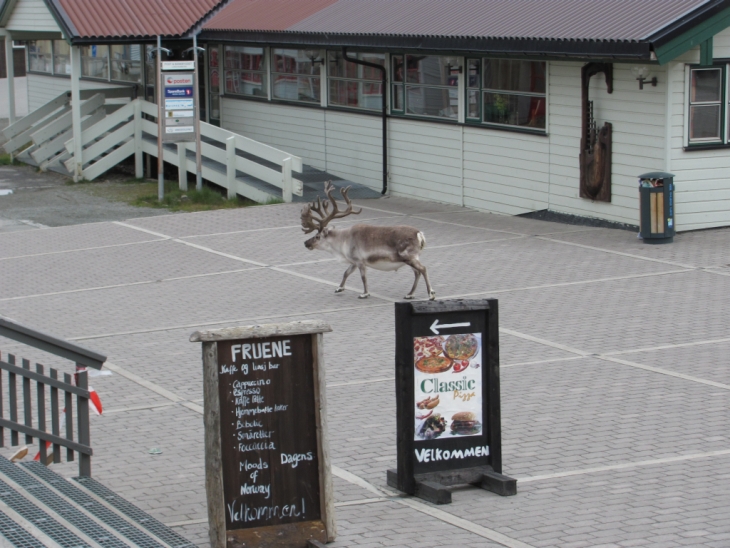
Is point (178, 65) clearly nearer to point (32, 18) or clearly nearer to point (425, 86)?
point (425, 86)

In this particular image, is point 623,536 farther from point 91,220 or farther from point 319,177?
point 319,177

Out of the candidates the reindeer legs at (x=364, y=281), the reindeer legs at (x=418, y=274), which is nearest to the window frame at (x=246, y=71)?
the reindeer legs at (x=364, y=281)

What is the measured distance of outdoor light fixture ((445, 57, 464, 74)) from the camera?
65.9ft

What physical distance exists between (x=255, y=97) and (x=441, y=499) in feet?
64.8

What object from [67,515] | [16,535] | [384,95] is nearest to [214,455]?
[67,515]

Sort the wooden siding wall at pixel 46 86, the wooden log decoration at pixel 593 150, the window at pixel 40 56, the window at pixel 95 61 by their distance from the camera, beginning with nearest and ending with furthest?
the wooden log decoration at pixel 593 150, the window at pixel 95 61, the wooden siding wall at pixel 46 86, the window at pixel 40 56

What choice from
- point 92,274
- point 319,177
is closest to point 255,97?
point 319,177

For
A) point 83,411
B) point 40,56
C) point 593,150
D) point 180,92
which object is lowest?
point 83,411

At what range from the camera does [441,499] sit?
723 centimetres

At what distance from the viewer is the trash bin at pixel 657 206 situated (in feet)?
52.6

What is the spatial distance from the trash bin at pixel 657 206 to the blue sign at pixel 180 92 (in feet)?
31.1

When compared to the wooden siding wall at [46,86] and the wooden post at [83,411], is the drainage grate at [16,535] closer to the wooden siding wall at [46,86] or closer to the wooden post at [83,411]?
the wooden post at [83,411]

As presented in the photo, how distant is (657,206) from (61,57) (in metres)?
21.9

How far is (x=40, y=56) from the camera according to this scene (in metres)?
34.8
